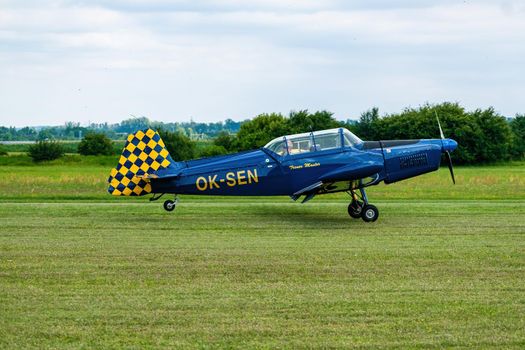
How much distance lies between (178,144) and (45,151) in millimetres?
10593

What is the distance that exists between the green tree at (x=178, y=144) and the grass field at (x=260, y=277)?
33.4 metres

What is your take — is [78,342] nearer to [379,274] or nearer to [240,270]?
[240,270]

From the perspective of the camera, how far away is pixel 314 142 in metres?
19.7

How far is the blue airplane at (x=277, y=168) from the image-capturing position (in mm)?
19562

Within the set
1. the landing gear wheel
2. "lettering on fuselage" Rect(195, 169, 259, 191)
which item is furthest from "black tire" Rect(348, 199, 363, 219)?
the landing gear wheel

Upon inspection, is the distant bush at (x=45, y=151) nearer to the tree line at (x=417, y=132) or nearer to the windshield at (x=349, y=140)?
the tree line at (x=417, y=132)

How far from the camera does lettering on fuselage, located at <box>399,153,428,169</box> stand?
19750 millimetres

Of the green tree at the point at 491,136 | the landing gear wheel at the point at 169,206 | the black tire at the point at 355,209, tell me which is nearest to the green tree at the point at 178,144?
the green tree at the point at 491,136

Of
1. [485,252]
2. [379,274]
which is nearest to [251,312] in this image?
[379,274]

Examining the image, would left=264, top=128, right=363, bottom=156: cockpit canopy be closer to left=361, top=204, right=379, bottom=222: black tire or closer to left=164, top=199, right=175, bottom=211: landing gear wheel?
left=361, top=204, right=379, bottom=222: black tire

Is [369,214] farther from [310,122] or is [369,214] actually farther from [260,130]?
[260,130]

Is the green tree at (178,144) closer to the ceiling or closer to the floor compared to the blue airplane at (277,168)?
closer to the ceiling

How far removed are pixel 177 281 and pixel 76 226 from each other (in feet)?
22.3

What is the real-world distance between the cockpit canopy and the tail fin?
276 centimetres
